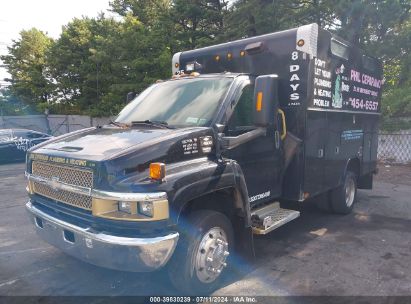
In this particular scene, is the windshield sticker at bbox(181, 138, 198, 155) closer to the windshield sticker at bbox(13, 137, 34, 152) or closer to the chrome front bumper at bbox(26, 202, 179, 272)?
the chrome front bumper at bbox(26, 202, 179, 272)

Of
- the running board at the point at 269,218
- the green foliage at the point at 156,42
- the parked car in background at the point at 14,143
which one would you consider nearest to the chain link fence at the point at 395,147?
the green foliage at the point at 156,42

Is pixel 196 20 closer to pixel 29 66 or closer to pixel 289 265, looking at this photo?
pixel 289 265

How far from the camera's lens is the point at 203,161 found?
3.84 meters

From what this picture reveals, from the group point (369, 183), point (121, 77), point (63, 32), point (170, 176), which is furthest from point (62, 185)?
point (63, 32)

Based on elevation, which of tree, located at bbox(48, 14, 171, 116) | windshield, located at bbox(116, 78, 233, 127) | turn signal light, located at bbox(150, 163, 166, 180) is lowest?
turn signal light, located at bbox(150, 163, 166, 180)

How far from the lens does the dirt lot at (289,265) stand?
161 inches

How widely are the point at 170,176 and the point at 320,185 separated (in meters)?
3.28

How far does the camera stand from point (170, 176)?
11.1 ft

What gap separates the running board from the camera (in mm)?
4664

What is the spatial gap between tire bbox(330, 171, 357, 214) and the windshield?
3.50m

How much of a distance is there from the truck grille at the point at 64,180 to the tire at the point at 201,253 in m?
0.97

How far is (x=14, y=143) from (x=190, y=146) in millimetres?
12977

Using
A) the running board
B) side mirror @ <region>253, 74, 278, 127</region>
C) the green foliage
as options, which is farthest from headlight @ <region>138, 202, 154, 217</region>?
the green foliage

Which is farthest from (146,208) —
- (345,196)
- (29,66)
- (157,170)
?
(29,66)
